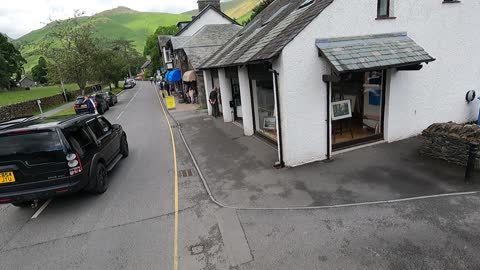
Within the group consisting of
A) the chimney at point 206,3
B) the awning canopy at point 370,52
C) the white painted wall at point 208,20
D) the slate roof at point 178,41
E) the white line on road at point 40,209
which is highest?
the chimney at point 206,3

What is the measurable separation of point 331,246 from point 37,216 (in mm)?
6003

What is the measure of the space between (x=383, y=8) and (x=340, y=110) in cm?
304

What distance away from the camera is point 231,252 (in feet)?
14.2

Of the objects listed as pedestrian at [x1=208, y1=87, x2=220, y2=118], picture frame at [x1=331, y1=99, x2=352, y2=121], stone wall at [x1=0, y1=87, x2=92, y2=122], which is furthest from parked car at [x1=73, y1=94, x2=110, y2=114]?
picture frame at [x1=331, y1=99, x2=352, y2=121]

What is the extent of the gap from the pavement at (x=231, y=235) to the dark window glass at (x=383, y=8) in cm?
516

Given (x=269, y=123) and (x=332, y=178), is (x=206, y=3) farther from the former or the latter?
(x=332, y=178)

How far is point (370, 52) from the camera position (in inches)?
277

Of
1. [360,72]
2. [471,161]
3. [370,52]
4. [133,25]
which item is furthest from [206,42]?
[133,25]

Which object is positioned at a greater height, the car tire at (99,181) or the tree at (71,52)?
the tree at (71,52)

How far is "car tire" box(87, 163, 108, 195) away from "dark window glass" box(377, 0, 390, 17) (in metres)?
8.43

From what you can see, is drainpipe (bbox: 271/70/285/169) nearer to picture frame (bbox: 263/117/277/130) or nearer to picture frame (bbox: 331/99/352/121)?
picture frame (bbox: 331/99/352/121)

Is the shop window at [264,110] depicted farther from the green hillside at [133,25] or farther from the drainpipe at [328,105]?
the green hillside at [133,25]

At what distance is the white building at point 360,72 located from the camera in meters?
6.89

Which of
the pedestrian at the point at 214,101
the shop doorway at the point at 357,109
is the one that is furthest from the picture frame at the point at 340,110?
the pedestrian at the point at 214,101
